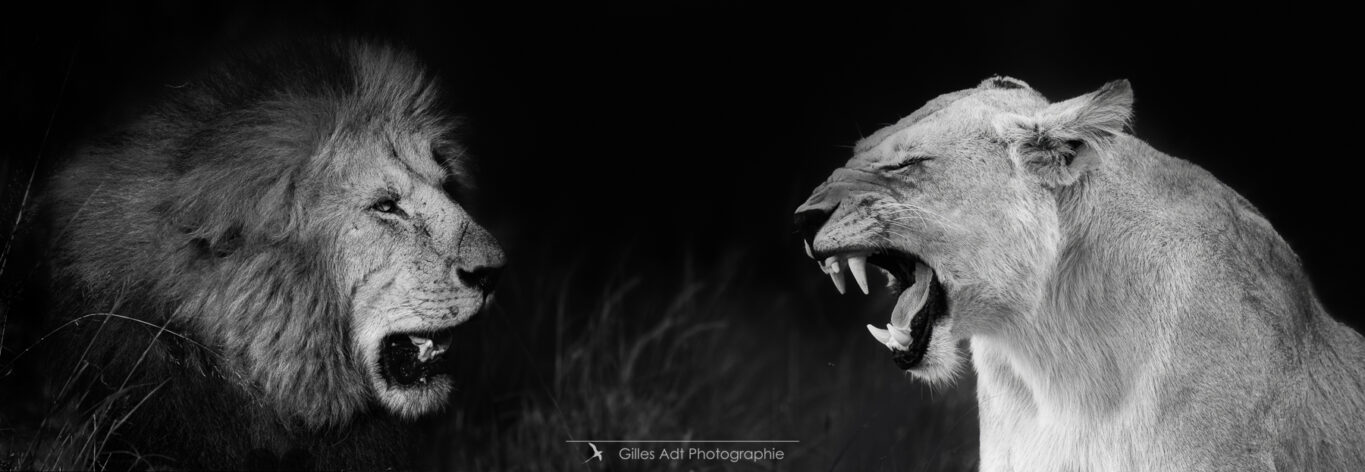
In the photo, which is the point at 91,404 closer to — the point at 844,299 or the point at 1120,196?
the point at 1120,196

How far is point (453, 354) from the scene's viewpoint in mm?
2723

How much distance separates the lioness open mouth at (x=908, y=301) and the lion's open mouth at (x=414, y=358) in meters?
0.79

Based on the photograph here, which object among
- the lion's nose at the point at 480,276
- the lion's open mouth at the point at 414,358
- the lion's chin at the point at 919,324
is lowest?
the lion's open mouth at the point at 414,358

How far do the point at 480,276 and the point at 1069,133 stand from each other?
115 cm

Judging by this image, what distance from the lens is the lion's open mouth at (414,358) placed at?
258 cm

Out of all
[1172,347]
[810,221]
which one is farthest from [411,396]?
[1172,347]

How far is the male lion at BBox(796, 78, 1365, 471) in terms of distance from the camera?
227cm

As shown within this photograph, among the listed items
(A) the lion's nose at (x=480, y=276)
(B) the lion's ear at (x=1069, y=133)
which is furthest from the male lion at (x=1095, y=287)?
(A) the lion's nose at (x=480, y=276)

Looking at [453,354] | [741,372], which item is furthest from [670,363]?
[453,354]

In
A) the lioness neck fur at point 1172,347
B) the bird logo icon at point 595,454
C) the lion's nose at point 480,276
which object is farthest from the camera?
the bird logo icon at point 595,454

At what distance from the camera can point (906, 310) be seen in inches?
95.2

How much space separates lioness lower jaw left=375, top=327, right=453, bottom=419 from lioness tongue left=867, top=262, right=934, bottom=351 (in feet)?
2.85

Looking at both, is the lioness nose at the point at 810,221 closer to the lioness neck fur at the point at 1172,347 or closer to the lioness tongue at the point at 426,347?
the lioness neck fur at the point at 1172,347

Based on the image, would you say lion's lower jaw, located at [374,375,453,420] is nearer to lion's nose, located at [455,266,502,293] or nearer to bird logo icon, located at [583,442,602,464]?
lion's nose, located at [455,266,502,293]
